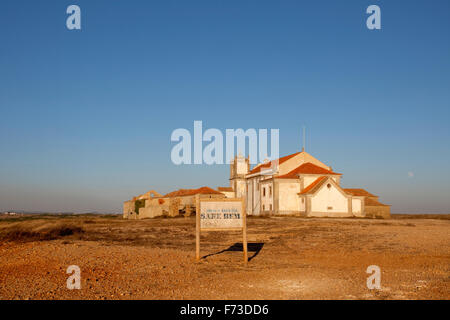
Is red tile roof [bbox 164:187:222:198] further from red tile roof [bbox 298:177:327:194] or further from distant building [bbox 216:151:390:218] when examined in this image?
red tile roof [bbox 298:177:327:194]

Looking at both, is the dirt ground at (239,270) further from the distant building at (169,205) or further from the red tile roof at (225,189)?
the red tile roof at (225,189)

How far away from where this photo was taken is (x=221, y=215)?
13.8 metres

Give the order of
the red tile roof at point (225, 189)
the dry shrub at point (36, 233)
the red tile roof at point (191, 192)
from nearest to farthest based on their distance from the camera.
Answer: the dry shrub at point (36, 233), the red tile roof at point (191, 192), the red tile roof at point (225, 189)

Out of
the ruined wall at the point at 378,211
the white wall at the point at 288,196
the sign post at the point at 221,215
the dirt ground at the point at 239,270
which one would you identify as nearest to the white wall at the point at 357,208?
the ruined wall at the point at 378,211

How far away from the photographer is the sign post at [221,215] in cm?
1366

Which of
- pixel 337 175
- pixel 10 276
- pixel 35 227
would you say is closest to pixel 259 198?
pixel 337 175

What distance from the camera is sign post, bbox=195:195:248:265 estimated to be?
44.8 feet

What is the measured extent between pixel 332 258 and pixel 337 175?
39.0 m

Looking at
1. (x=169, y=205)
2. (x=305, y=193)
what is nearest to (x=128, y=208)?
(x=169, y=205)

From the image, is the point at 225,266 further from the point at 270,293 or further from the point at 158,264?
the point at 270,293

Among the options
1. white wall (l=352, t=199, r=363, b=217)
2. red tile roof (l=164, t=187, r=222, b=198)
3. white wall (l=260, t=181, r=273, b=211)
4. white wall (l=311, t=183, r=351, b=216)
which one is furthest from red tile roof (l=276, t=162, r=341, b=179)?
red tile roof (l=164, t=187, r=222, b=198)

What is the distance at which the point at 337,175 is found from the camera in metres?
51.3
